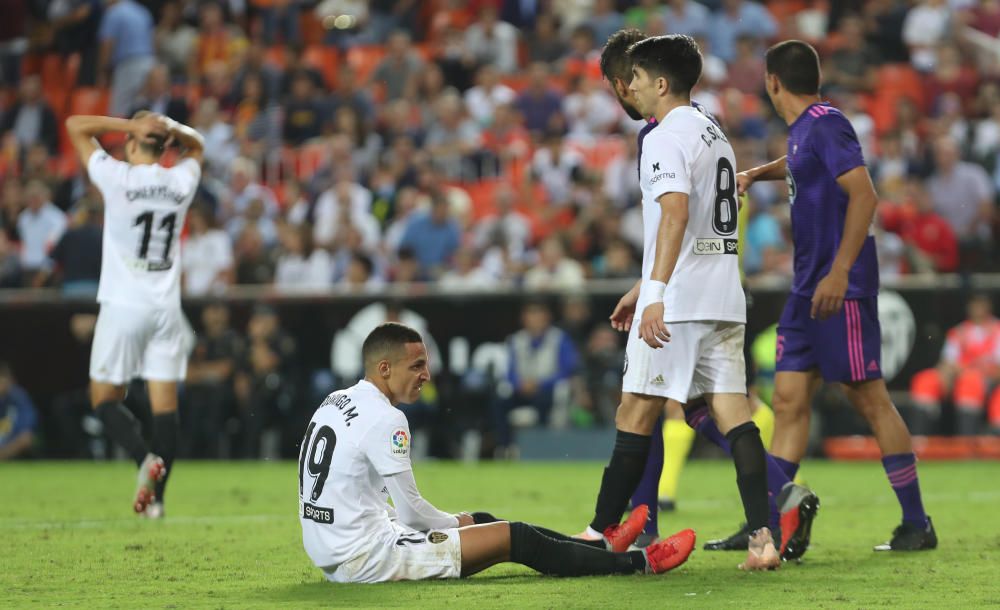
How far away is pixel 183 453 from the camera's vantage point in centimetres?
1583

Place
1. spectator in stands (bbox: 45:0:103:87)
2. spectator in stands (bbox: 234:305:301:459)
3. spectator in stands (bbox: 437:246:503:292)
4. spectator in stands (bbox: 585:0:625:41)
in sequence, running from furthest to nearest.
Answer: spectator in stands (bbox: 45:0:103:87)
spectator in stands (bbox: 585:0:625:41)
spectator in stands (bbox: 437:246:503:292)
spectator in stands (bbox: 234:305:301:459)

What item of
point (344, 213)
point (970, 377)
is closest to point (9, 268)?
point (344, 213)

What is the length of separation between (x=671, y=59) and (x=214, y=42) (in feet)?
54.3

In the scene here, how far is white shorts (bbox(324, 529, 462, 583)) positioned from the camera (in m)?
6.07

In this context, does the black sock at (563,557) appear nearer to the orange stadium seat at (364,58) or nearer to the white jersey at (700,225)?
the white jersey at (700,225)

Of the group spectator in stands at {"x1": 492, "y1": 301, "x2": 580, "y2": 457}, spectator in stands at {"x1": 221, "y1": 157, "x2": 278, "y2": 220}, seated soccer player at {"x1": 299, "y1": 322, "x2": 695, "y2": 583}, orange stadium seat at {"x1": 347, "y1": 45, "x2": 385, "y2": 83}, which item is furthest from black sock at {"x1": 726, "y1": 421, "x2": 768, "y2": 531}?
orange stadium seat at {"x1": 347, "y1": 45, "x2": 385, "y2": 83}

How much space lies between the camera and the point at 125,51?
21.9 metres

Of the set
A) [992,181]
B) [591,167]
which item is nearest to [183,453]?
[591,167]

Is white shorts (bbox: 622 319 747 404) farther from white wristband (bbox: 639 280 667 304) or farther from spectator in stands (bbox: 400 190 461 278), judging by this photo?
spectator in stands (bbox: 400 190 461 278)

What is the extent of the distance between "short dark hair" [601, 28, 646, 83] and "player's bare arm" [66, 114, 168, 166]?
3.42m

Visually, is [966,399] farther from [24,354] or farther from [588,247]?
[24,354]

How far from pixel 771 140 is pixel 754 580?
12.0 meters

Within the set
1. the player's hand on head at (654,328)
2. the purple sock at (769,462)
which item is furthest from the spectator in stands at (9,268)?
the player's hand on head at (654,328)

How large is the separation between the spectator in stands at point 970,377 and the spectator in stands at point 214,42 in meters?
11.1
